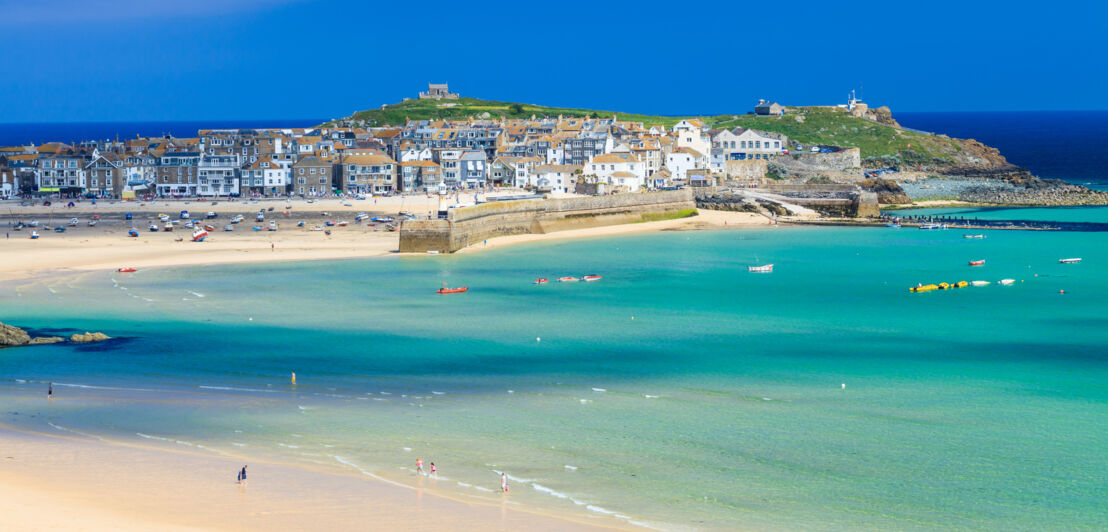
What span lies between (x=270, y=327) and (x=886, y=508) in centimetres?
2244

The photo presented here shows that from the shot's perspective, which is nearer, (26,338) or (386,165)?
(26,338)

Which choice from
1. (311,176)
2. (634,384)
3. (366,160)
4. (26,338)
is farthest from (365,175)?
(634,384)

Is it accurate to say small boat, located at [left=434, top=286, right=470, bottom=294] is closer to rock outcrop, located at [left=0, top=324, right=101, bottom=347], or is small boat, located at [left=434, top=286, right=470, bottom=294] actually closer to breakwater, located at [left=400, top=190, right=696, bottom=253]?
breakwater, located at [left=400, top=190, right=696, bottom=253]

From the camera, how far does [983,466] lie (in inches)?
893

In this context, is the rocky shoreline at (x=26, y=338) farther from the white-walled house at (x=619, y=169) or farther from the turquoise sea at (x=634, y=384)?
the white-walled house at (x=619, y=169)

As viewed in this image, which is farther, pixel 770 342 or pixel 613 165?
pixel 613 165

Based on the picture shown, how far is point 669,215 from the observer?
3044 inches

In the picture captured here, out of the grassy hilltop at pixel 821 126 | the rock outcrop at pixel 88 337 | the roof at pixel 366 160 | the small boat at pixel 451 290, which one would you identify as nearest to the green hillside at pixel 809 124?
the grassy hilltop at pixel 821 126

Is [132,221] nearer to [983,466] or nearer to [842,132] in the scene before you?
[983,466]

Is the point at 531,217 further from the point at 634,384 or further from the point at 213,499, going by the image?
the point at 213,499

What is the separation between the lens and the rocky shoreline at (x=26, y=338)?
33.8 meters

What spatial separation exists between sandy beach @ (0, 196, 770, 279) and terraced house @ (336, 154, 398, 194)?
612cm

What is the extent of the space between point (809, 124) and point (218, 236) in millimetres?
73075

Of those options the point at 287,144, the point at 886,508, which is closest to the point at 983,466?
the point at 886,508
